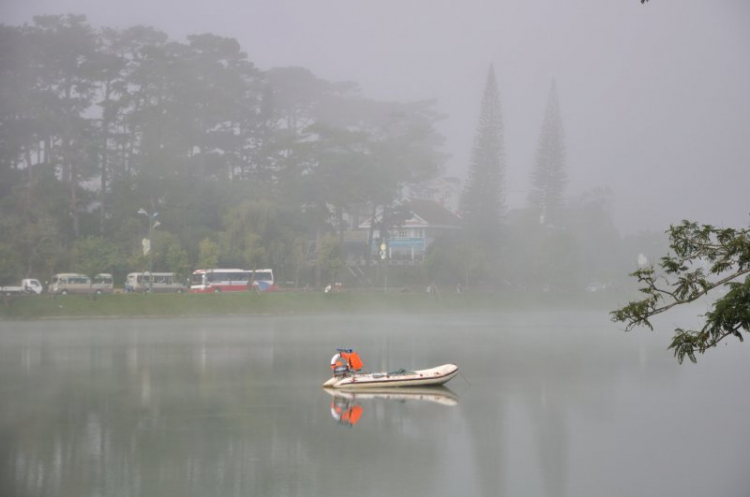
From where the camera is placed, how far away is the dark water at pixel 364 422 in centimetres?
1695

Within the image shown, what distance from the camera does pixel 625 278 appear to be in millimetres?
80812

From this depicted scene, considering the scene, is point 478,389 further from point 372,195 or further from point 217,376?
point 372,195

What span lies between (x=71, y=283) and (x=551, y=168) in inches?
1694

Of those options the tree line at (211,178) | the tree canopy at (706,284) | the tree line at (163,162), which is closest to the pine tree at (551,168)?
the tree line at (211,178)

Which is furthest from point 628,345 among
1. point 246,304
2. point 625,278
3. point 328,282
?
point 625,278

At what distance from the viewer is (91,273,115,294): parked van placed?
57.6m

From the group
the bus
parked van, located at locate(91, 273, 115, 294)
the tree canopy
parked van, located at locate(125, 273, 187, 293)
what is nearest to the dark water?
the tree canopy

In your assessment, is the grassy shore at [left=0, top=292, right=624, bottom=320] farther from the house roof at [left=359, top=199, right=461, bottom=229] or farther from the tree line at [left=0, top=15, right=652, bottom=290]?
the house roof at [left=359, top=199, right=461, bottom=229]

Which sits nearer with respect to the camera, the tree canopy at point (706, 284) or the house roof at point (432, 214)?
the tree canopy at point (706, 284)

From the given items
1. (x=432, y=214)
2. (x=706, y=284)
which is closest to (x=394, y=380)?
(x=706, y=284)

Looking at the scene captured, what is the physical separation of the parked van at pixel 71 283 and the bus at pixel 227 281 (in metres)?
6.57

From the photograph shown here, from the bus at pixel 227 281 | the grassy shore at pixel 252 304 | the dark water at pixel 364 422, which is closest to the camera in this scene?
the dark water at pixel 364 422

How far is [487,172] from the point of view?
7756cm

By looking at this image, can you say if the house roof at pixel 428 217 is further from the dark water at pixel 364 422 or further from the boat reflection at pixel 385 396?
the boat reflection at pixel 385 396
